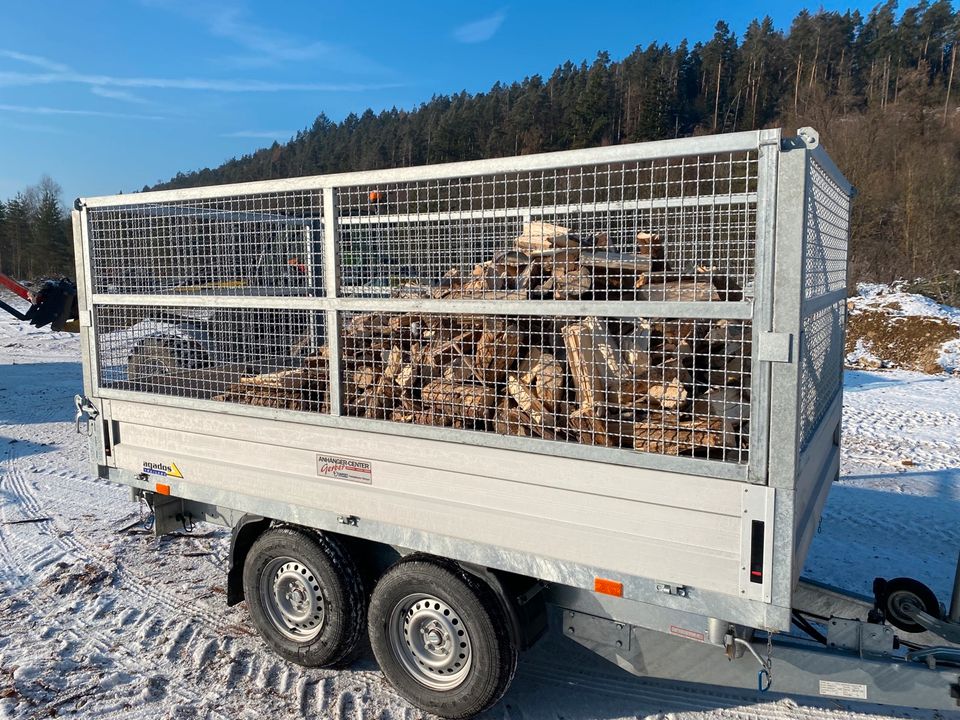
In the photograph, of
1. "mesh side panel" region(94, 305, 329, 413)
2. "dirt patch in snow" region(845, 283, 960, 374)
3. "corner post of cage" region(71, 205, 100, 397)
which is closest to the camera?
"mesh side panel" region(94, 305, 329, 413)

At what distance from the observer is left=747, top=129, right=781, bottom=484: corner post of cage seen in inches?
96.3

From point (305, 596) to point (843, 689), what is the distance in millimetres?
2767

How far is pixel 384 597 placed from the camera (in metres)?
3.58

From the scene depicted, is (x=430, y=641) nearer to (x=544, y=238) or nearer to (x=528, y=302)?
(x=528, y=302)

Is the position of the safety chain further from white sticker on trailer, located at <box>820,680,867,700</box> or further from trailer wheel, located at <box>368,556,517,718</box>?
trailer wheel, located at <box>368,556,517,718</box>

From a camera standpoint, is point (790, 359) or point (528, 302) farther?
point (528, 302)

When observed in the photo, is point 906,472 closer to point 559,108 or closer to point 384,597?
point 384,597

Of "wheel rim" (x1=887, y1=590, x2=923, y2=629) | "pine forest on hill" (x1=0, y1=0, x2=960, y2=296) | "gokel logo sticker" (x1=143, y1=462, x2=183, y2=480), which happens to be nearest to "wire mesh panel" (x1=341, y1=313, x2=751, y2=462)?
"gokel logo sticker" (x1=143, y1=462, x2=183, y2=480)

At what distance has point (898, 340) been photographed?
51.0ft

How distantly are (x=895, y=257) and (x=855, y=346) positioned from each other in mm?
8137

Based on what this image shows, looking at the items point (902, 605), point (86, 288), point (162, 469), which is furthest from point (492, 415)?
point (86, 288)

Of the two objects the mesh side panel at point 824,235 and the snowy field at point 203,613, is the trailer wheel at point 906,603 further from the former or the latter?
the mesh side panel at point 824,235

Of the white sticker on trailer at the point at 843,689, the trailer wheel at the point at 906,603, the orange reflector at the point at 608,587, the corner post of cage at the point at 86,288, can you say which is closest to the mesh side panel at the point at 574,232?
the orange reflector at the point at 608,587

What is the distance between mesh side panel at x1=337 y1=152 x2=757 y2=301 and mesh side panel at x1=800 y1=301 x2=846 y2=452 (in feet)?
1.38
